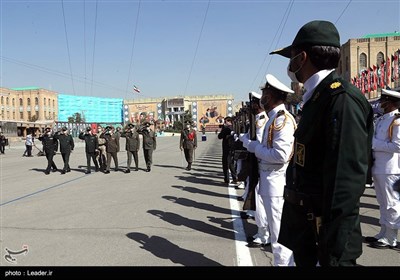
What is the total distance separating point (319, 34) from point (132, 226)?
4797 millimetres

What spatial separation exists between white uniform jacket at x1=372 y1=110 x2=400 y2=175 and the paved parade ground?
1110 mm

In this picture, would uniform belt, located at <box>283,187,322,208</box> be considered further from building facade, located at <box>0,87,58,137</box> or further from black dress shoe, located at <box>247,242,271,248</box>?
building facade, located at <box>0,87,58,137</box>

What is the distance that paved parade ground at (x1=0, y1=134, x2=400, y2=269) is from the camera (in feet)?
Result: 13.9

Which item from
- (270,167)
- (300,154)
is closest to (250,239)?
(270,167)

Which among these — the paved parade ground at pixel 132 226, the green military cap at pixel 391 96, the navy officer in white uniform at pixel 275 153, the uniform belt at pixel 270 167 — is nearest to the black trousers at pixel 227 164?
the paved parade ground at pixel 132 226

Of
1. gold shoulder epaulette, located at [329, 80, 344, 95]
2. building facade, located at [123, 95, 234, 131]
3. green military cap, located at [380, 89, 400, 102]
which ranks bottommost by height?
gold shoulder epaulette, located at [329, 80, 344, 95]

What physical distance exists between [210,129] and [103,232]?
108055mm

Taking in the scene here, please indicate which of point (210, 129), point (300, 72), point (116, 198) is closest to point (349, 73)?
point (210, 129)

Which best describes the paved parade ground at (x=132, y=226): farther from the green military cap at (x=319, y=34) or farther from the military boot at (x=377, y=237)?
the green military cap at (x=319, y=34)

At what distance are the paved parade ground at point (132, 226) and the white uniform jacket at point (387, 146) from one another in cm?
111

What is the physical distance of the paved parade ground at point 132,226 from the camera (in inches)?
167

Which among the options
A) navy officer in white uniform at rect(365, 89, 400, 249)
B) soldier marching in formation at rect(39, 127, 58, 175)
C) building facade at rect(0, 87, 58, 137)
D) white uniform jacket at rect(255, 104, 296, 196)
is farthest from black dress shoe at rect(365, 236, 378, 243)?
building facade at rect(0, 87, 58, 137)

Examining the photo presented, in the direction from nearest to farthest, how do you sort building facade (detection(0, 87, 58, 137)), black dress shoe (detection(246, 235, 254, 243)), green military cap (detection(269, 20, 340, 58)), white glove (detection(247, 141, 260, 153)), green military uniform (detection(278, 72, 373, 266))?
green military uniform (detection(278, 72, 373, 266))
green military cap (detection(269, 20, 340, 58))
white glove (detection(247, 141, 260, 153))
black dress shoe (detection(246, 235, 254, 243))
building facade (detection(0, 87, 58, 137))

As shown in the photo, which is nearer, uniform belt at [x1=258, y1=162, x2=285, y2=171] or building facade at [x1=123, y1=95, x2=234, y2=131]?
uniform belt at [x1=258, y1=162, x2=285, y2=171]
